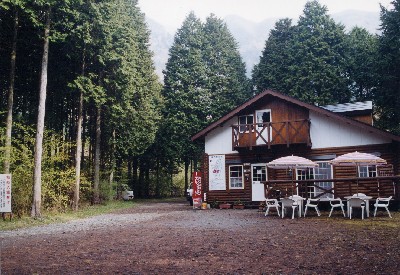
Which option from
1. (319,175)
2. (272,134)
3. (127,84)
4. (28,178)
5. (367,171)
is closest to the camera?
(28,178)

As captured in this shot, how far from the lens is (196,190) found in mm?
20172

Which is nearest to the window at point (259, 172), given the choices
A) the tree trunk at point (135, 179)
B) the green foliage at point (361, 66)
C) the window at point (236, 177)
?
the window at point (236, 177)

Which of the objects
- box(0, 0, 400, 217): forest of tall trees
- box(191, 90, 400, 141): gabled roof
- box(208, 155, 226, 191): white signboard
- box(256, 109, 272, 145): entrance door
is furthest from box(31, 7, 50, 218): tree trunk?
box(256, 109, 272, 145): entrance door

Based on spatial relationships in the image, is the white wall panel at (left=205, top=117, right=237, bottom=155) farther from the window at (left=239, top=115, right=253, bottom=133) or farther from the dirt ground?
the dirt ground

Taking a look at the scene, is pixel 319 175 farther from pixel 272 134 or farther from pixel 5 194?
pixel 5 194

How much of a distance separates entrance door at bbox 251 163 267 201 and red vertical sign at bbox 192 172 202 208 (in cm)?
318

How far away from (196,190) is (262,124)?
A: 549cm

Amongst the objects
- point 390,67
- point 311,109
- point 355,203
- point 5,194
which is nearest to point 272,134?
point 311,109

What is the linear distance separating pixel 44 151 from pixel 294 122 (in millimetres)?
13349

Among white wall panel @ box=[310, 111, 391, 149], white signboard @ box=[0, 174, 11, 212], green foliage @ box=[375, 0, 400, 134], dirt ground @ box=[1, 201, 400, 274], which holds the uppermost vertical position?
green foliage @ box=[375, 0, 400, 134]

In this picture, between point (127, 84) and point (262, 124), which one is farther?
point (127, 84)

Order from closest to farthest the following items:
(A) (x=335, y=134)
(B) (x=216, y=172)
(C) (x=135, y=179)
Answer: (A) (x=335, y=134) → (B) (x=216, y=172) → (C) (x=135, y=179)

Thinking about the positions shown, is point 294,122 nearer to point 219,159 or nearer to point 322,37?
point 219,159

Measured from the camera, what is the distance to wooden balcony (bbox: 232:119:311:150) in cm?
1878
